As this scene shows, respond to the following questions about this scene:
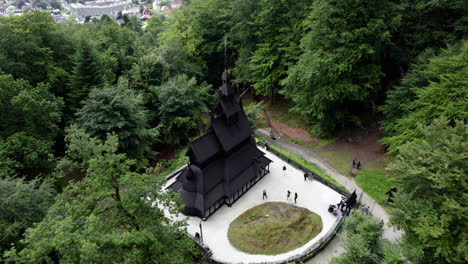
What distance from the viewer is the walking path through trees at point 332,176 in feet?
64.3

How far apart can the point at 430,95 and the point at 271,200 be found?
1558 centimetres

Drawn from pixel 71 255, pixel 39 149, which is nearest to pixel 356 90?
pixel 71 255

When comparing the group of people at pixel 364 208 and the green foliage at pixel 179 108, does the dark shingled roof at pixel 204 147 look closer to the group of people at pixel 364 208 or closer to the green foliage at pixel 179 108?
the green foliage at pixel 179 108

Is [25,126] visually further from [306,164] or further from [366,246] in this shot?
[366,246]

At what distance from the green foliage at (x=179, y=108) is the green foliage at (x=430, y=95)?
20394 millimetres

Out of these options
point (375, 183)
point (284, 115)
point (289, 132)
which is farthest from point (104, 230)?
point (284, 115)

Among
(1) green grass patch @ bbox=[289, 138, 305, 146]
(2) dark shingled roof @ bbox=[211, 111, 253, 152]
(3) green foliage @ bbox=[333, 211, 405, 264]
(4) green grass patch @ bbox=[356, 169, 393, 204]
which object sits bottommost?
(4) green grass patch @ bbox=[356, 169, 393, 204]

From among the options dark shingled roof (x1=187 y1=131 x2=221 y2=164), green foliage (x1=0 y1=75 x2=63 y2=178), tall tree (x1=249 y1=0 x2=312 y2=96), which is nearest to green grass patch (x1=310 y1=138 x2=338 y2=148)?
tall tree (x1=249 y1=0 x2=312 y2=96)

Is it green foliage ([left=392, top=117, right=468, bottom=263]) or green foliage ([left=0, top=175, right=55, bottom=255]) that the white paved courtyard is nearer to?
green foliage ([left=392, top=117, right=468, bottom=263])

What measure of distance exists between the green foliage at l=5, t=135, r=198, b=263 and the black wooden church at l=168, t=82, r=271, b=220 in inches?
248

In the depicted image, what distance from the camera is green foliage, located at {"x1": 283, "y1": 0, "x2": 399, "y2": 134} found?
85.6 ft

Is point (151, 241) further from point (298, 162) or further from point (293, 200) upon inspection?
point (298, 162)

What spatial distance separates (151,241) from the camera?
12.0 meters

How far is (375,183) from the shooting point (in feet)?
81.7
